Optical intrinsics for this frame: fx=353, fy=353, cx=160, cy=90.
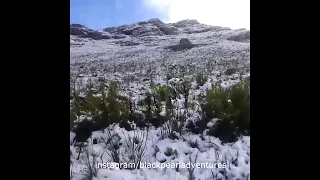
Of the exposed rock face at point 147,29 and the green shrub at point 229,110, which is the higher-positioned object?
the exposed rock face at point 147,29

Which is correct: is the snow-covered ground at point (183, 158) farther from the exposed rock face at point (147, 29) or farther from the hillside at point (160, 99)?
the exposed rock face at point (147, 29)

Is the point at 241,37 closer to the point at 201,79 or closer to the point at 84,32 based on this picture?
the point at 201,79

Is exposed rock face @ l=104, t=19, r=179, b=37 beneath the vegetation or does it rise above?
above

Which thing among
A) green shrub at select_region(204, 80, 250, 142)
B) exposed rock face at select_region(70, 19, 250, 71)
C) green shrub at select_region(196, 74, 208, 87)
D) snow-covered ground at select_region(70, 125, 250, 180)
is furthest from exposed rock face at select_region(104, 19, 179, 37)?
snow-covered ground at select_region(70, 125, 250, 180)

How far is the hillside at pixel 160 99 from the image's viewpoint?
152 cm

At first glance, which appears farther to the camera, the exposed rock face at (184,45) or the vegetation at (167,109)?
the exposed rock face at (184,45)

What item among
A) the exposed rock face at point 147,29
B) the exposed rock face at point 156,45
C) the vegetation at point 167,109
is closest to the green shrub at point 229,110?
the vegetation at point 167,109

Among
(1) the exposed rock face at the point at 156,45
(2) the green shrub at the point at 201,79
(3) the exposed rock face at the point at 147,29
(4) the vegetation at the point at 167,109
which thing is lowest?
(4) the vegetation at the point at 167,109

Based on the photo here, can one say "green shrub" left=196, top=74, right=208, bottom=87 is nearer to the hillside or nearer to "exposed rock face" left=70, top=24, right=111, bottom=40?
the hillside

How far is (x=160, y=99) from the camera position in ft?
5.65

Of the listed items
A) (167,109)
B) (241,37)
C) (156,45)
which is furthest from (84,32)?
(241,37)

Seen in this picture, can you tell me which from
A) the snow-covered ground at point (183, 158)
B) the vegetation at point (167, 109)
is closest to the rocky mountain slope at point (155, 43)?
the vegetation at point (167, 109)

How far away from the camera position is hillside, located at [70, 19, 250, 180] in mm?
1516
